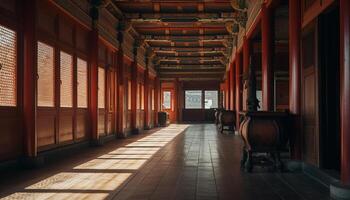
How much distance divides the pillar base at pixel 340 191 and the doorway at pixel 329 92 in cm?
103

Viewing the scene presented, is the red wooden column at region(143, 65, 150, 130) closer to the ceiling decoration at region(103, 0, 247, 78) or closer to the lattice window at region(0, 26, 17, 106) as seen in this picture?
the ceiling decoration at region(103, 0, 247, 78)

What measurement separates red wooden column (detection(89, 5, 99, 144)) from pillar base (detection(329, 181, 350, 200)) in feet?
19.9

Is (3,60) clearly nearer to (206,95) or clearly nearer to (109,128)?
(109,128)

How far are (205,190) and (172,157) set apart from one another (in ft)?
9.33

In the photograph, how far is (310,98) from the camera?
4.84m

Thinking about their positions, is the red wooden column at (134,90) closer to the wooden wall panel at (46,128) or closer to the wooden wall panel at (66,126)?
the wooden wall panel at (66,126)

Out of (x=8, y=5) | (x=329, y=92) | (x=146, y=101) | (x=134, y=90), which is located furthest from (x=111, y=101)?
(x=329, y=92)

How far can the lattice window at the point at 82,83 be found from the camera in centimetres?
816

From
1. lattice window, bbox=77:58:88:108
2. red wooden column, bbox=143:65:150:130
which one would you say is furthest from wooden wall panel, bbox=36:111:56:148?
red wooden column, bbox=143:65:150:130

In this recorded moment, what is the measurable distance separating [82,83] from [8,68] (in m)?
3.22

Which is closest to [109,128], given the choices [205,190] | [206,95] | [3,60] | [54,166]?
[54,166]

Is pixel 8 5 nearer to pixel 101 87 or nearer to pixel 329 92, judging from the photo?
pixel 329 92

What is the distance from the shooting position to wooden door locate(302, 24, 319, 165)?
15.4ft

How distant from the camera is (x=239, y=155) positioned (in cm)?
701
